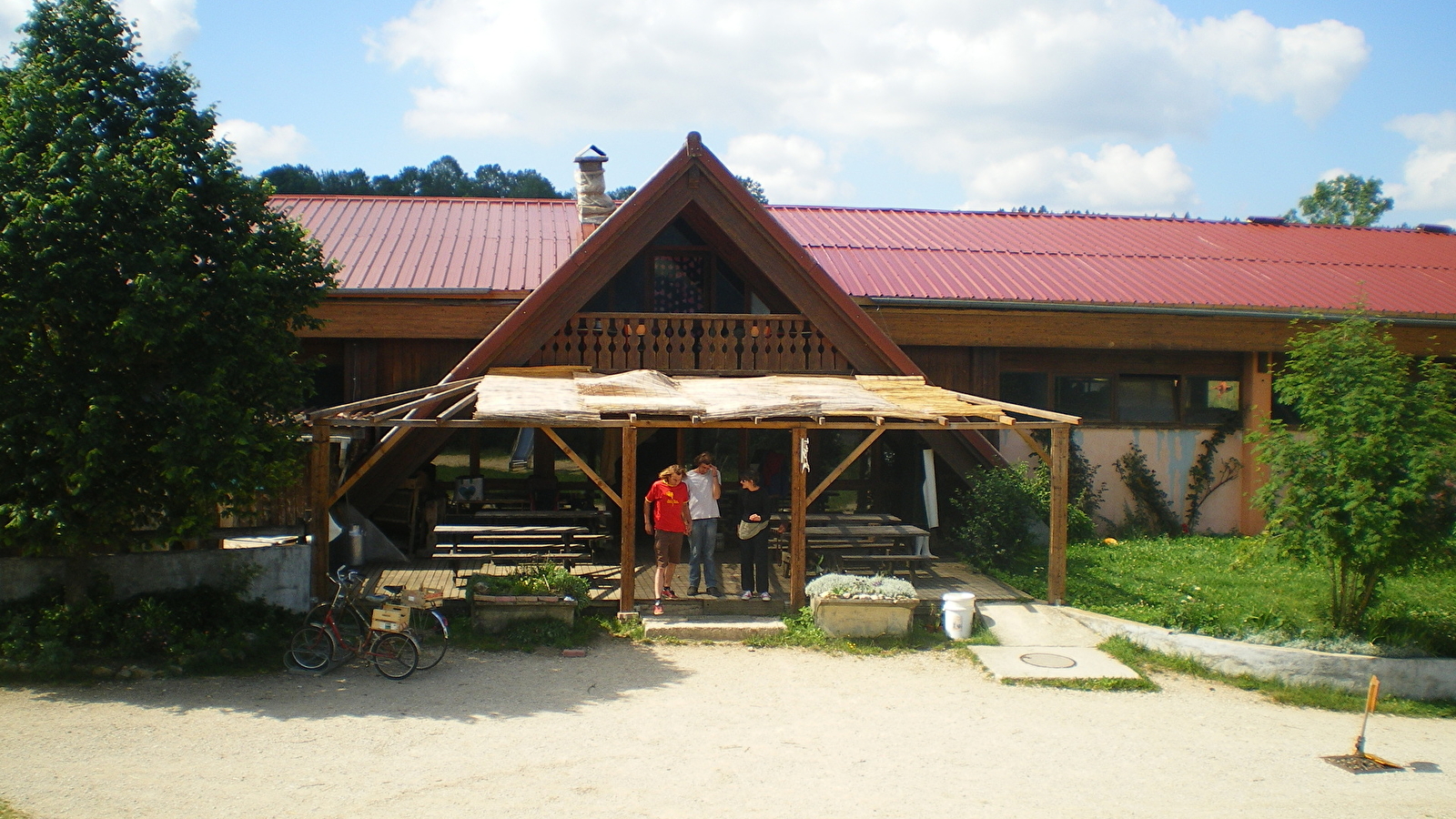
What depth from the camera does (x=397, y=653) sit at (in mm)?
8664

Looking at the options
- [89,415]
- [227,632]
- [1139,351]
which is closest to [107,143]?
[89,415]

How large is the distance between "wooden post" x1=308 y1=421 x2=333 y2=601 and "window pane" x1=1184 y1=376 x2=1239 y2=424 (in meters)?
12.7

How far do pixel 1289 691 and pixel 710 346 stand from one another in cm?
762

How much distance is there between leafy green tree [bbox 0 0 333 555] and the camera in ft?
26.0

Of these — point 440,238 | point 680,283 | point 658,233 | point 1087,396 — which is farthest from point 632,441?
point 1087,396

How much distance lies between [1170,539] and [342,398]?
40.5 ft

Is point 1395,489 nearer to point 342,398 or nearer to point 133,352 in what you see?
point 133,352

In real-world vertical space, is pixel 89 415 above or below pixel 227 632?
above

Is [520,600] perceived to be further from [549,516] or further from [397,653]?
[549,516]

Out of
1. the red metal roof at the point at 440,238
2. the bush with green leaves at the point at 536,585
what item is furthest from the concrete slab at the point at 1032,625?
the red metal roof at the point at 440,238

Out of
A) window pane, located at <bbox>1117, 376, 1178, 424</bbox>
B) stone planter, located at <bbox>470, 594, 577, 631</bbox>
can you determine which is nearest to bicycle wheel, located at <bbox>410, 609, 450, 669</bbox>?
stone planter, located at <bbox>470, 594, 577, 631</bbox>

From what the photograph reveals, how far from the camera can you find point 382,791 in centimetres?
618

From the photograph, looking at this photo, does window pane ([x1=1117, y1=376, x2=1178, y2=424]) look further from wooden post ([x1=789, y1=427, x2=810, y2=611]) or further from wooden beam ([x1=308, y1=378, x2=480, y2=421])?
wooden beam ([x1=308, y1=378, x2=480, y2=421])

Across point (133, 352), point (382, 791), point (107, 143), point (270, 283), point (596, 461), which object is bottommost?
point (382, 791)
